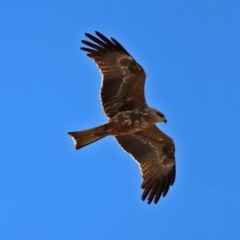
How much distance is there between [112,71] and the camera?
59.6ft

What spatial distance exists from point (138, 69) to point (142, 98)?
29.1 inches

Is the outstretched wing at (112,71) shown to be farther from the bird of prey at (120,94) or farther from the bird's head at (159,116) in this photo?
the bird's head at (159,116)

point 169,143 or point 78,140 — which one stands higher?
point 169,143

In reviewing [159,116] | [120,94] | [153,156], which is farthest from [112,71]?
[153,156]

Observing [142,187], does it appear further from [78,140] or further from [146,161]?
[78,140]

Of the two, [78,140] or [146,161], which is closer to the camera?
[78,140]

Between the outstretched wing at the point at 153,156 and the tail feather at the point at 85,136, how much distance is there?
141 cm

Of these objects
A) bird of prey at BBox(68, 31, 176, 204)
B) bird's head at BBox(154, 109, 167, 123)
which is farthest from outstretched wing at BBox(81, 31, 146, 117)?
bird's head at BBox(154, 109, 167, 123)

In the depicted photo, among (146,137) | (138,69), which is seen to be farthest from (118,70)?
(146,137)

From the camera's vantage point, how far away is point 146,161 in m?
19.1

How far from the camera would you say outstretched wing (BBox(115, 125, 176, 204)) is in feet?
61.8

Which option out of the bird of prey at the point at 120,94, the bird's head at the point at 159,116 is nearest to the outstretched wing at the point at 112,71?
the bird of prey at the point at 120,94

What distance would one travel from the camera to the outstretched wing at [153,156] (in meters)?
18.8

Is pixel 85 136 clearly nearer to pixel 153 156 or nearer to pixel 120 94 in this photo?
pixel 120 94
